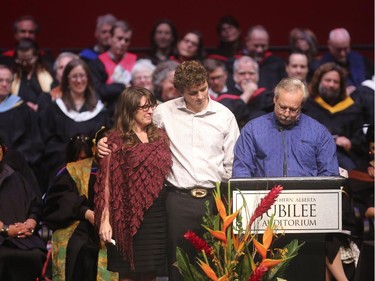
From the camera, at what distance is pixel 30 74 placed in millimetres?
9898

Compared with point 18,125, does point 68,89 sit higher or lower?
higher

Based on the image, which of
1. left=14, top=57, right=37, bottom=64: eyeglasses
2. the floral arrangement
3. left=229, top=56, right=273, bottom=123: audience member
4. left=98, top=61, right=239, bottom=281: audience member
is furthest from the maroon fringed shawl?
left=14, top=57, right=37, bottom=64: eyeglasses

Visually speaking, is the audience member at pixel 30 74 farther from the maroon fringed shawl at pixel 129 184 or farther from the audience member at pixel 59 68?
the maroon fringed shawl at pixel 129 184

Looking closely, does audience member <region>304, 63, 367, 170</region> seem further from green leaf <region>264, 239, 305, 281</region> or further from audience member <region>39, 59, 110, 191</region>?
green leaf <region>264, 239, 305, 281</region>

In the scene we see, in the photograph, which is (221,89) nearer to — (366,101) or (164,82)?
(164,82)

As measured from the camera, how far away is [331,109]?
368 inches

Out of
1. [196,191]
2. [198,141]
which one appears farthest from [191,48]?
[196,191]

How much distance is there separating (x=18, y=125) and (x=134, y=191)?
2.80 meters

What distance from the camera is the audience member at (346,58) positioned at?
10.2 m

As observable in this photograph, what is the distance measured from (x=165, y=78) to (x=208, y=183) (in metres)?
2.44

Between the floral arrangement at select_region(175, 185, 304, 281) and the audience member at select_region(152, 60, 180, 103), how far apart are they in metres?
2.98

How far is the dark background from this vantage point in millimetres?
11430

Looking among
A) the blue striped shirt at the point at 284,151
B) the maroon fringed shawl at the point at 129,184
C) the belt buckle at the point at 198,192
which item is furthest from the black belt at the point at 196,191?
the blue striped shirt at the point at 284,151

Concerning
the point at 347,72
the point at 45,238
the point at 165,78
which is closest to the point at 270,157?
the point at 45,238
